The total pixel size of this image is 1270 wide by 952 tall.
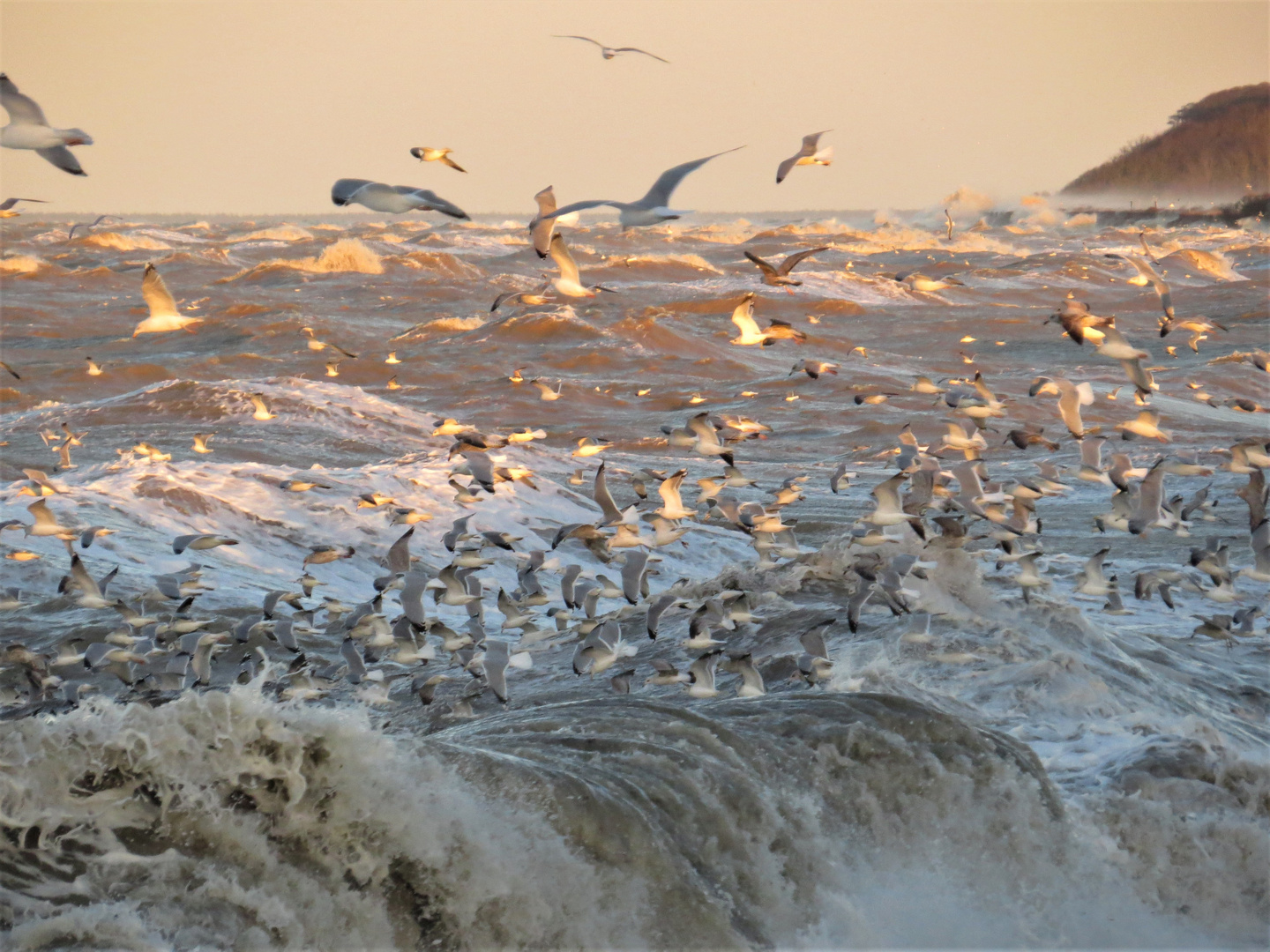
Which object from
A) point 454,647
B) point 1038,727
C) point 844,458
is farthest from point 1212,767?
point 844,458

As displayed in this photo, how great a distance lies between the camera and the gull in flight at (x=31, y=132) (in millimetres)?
7949

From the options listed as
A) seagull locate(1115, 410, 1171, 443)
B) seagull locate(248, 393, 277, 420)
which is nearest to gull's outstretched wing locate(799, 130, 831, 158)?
seagull locate(1115, 410, 1171, 443)

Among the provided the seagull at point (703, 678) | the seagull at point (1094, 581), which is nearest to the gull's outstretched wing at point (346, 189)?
the seagull at point (703, 678)

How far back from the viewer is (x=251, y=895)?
5.27m

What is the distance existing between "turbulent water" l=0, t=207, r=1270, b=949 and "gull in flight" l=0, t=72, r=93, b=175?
316cm

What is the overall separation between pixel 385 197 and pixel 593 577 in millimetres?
6576

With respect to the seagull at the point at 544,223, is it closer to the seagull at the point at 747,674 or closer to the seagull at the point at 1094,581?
the seagull at the point at 747,674

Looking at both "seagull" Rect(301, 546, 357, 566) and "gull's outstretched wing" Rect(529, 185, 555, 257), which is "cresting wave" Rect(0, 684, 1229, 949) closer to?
"gull's outstretched wing" Rect(529, 185, 555, 257)

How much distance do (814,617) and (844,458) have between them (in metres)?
9.45

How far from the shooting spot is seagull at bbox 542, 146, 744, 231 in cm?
828

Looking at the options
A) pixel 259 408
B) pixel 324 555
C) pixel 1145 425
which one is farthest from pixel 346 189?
pixel 259 408

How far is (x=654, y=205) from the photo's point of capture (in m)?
9.27

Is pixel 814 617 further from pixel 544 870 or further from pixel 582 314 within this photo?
pixel 582 314

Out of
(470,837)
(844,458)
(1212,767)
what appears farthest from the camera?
(844,458)
